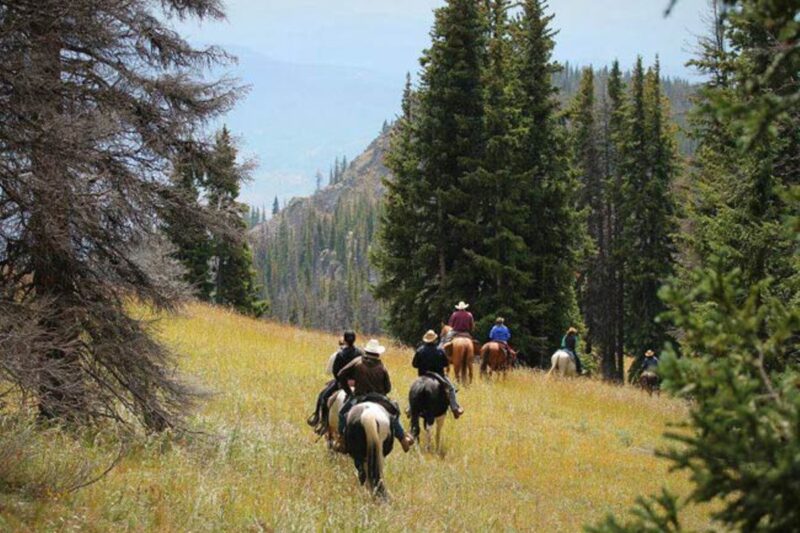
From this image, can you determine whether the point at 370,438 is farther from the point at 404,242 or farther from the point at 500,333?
the point at 404,242

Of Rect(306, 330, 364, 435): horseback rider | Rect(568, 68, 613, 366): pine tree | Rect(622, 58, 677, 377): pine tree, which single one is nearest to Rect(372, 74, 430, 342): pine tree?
Rect(622, 58, 677, 377): pine tree

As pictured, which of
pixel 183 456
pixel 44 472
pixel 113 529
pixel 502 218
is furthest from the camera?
pixel 502 218

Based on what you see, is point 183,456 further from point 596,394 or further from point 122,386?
point 596,394

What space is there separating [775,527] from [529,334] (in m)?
27.3

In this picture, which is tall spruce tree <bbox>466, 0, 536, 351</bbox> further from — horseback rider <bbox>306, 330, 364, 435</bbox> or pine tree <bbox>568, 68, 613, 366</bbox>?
pine tree <bbox>568, 68, 613, 366</bbox>

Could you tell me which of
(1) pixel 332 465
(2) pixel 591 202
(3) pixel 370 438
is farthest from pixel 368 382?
(2) pixel 591 202

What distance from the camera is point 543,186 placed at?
3109 centimetres

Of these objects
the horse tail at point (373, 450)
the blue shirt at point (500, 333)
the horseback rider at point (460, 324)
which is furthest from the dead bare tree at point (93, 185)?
the blue shirt at point (500, 333)

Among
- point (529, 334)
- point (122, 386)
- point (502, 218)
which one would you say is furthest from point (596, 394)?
point (122, 386)

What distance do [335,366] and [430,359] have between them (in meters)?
2.66

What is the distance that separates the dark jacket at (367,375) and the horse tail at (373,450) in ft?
2.27

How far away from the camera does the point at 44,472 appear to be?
295 inches

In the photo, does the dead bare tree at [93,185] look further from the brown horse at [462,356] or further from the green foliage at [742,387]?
the brown horse at [462,356]

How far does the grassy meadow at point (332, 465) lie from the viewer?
7715 mm
